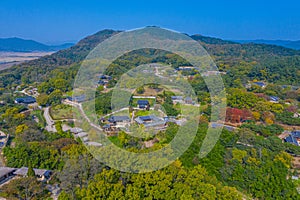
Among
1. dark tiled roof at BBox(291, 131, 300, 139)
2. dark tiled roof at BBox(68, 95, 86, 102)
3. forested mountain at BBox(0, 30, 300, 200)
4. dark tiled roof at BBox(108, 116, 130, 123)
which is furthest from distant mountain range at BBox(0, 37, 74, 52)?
dark tiled roof at BBox(291, 131, 300, 139)

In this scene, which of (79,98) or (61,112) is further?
(79,98)

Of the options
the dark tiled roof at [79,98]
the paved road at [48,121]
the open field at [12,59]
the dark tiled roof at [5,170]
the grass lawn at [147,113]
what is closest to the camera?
the dark tiled roof at [5,170]

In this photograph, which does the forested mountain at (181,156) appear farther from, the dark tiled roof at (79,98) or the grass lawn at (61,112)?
the dark tiled roof at (79,98)

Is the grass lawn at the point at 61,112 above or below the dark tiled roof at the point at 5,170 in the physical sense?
above

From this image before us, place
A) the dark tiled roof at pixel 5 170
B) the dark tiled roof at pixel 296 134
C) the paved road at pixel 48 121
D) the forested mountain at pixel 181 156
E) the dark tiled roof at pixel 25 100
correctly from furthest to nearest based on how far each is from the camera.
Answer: the dark tiled roof at pixel 25 100 → the paved road at pixel 48 121 → the dark tiled roof at pixel 296 134 → the dark tiled roof at pixel 5 170 → the forested mountain at pixel 181 156

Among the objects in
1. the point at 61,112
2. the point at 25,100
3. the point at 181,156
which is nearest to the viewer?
the point at 181,156

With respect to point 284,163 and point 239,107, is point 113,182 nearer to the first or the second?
point 284,163

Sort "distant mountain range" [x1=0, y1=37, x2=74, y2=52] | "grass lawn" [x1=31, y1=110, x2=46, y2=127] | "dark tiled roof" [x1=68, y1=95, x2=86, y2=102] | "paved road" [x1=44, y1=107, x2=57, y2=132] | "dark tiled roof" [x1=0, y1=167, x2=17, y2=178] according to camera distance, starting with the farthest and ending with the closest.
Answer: "distant mountain range" [x1=0, y1=37, x2=74, y2=52] < "dark tiled roof" [x1=68, y1=95, x2=86, y2=102] < "grass lawn" [x1=31, y1=110, x2=46, y2=127] < "paved road" [x1=44, y1=107, x2=57, y2=132] < "dark tiled roof" [x1=0, y1=167, x2=17, y2=178]

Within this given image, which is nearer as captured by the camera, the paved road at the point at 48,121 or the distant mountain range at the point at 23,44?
the paved road at the point at 48,121

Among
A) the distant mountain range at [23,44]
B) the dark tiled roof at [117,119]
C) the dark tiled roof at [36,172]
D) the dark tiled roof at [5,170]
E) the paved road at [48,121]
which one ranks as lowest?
the paved road at [48,121]

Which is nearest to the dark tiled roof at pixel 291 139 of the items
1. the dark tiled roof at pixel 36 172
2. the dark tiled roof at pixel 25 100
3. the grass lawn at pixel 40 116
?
the dark tiled roof at pixel 36 172

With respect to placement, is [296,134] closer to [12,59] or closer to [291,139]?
[291,139]

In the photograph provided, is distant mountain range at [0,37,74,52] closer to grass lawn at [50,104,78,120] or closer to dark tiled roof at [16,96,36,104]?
dark tiled roof at [16,96,36,104]

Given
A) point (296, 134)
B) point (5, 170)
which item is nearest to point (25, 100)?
point (5, 170)
